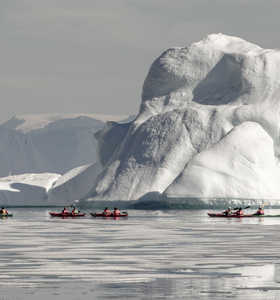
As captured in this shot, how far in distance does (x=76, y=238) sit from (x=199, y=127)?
81.8 meters

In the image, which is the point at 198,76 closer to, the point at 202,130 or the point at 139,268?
the point at 202,130

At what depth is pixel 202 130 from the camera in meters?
121

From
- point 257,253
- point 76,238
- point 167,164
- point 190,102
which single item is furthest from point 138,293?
point 190,102

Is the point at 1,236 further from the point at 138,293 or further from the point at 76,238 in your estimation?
the point at 138,293

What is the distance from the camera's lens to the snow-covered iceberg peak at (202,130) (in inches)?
4343

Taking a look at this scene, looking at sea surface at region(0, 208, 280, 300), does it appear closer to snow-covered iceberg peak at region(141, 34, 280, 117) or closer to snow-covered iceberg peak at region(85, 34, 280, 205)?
snow-covered iceberg peak at region(85, 34, 280, 205)

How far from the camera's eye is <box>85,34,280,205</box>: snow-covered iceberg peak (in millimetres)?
110312

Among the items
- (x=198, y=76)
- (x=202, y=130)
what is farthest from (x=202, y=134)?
(x=198, y=76)

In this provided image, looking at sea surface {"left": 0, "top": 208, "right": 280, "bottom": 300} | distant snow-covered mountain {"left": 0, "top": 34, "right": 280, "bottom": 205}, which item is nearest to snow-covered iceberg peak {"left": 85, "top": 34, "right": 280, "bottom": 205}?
distant snow-covered mountain {"left": 0, "top": 34, "right": 280, "bottom": 205}

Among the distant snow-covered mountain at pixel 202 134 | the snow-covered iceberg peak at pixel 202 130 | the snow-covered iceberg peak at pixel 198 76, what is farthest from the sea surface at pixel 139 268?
the snow-covered iceberg peak at pixel 198 76

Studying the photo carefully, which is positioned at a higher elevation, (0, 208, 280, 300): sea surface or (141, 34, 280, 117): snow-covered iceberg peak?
(141, 34, 280, 117): snow-covered iceberg peak

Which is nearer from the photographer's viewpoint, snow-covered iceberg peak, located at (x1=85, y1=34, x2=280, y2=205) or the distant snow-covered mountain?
the distant snow-covered mountain

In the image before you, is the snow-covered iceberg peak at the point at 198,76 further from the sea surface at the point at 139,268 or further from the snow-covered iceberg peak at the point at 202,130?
the sea surface at the point at 139,268

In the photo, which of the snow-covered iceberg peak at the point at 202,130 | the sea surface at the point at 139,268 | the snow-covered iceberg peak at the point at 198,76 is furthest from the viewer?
the snow-covered iceberg peak at the point at 198,76
